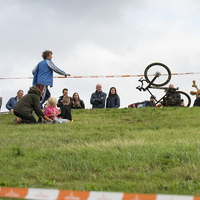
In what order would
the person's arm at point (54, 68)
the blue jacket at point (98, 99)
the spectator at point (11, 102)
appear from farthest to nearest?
the blue jacket at point (98, 99) < the spectator at point (11, 102) < the person's arm at point (54, 68)

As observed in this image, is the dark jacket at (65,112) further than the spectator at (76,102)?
No

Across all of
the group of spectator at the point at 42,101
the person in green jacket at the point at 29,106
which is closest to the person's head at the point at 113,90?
the group of spectator at the point at 42,101

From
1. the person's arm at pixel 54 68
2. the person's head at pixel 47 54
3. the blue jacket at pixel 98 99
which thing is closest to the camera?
the person's arm at pixel 54 68

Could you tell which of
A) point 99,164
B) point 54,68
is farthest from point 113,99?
point 99,164

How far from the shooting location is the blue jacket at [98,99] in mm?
18391

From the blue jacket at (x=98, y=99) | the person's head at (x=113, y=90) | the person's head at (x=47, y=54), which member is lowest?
the blue jacket at (x=98, y=99)

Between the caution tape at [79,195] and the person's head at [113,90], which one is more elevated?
the person's head at [113,90]

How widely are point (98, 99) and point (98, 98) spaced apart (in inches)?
2.6

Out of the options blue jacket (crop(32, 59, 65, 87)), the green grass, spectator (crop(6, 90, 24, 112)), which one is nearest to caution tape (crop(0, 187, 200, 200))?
the green grass

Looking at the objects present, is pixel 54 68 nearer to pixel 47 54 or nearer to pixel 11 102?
pixel 47 54

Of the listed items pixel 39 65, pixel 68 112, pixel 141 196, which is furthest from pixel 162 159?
pixel 39 65

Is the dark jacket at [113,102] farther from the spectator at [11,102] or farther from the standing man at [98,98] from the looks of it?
the spectator at [11,102]

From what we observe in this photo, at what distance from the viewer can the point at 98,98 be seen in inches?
726

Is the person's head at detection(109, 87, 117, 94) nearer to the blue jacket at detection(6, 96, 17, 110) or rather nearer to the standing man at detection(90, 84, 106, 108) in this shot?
the standing man at detection(90, 84, 106, 108)
